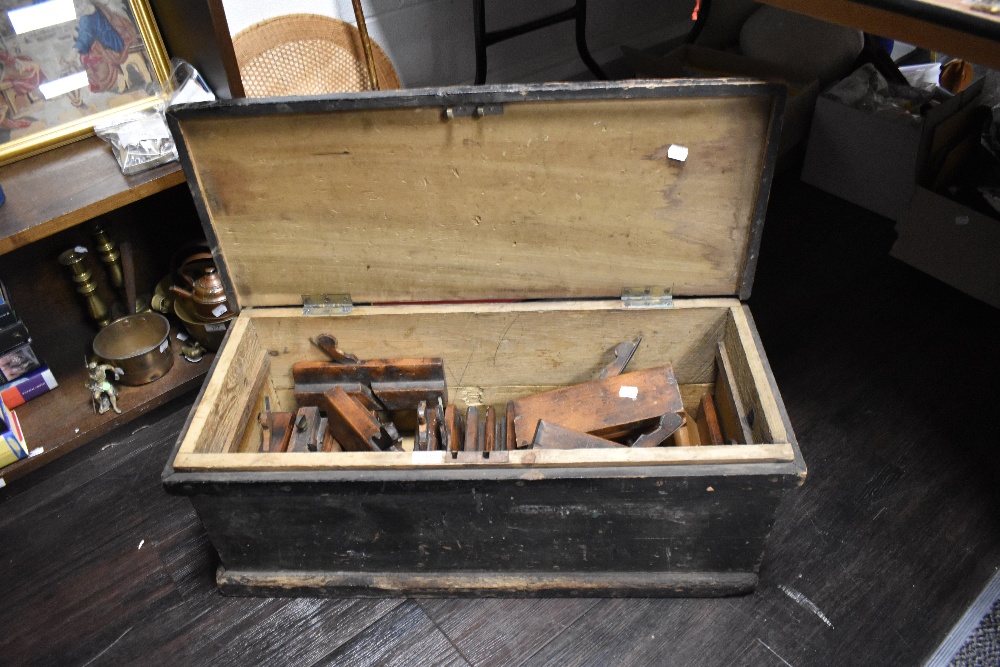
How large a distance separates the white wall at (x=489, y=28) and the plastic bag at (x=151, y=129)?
354 millimetres

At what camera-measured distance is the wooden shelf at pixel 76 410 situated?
Result: 166 cm

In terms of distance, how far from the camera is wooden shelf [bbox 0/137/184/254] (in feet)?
4.80

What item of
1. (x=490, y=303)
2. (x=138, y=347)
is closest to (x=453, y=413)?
(x=490, y=303)

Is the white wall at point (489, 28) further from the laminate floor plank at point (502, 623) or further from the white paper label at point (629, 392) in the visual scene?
the laminate floor plank at point (502, 623)

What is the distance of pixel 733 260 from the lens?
4.46 feet

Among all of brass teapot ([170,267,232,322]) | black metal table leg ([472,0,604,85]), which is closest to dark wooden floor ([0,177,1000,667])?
brass teapot ([170,267,232,322])

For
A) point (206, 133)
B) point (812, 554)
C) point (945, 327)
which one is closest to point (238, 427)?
point (206, 133)

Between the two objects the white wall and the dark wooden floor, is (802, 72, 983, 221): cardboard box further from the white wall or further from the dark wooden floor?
the white wall

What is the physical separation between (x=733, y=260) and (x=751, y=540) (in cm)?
50

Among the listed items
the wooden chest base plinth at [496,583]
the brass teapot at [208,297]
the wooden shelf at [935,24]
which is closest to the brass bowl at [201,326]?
the brass teapot at [208,297]

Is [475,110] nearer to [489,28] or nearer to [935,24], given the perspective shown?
[935,24]

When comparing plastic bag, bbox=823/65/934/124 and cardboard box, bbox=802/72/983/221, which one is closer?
cardboard box, bbox=802/72/983/221

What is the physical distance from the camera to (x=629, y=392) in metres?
1.43

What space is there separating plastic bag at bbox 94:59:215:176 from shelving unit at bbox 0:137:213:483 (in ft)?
0.09
